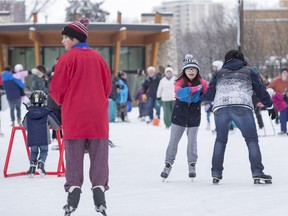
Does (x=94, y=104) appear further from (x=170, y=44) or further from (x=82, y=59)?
(x=170, y=44)

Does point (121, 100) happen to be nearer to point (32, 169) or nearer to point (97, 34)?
point (32, 169)

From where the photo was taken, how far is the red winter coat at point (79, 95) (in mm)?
7238

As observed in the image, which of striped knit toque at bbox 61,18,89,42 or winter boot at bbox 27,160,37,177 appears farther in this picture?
winter boot at bbox 27,160,37,177

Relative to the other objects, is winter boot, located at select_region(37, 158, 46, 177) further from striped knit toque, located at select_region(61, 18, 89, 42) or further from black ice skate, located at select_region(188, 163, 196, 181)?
striped knit toque, located at select_region(61, 18, 89, 42)

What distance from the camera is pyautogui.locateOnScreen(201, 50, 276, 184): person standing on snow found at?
32.6 feet

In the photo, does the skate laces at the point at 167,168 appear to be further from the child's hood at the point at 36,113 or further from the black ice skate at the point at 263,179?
the child's hood at the point at 36,113

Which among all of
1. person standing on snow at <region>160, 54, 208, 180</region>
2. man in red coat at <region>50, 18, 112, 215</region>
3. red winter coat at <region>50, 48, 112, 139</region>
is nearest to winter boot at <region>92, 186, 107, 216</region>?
man in red coat at <region>50, 18, 112, 215</region>

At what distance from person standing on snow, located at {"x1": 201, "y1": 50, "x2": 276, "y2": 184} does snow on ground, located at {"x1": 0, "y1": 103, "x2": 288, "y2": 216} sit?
28cm

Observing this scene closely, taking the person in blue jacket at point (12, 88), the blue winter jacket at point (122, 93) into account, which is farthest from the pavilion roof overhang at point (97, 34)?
the person in blue jacket at point (12, 88)

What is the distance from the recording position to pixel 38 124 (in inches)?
436

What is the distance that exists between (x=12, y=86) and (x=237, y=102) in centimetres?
1339

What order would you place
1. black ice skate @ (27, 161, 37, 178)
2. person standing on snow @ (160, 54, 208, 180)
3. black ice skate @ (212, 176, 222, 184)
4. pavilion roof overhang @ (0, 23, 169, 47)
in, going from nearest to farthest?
black ice skate @ (212, 176, 222, 184), person standing on snow @ (160, 54, 208, 180), black ice skate @ (27, 161, 37, 178), pavilion roof overhang @ (0, 23, 169, 47)

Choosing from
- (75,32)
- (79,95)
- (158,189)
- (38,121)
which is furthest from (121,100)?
(79,95)

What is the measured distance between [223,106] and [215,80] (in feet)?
1.20
